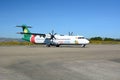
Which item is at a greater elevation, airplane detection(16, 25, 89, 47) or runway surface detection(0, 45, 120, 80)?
airplane detection(16, 25, 89, 47)

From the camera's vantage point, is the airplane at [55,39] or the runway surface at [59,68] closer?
the runway surface at [59,68]

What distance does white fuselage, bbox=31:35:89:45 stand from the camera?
151ft

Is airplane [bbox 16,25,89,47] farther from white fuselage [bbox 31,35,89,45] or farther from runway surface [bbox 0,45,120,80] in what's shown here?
runway surface [bbox 0,45,120,80]

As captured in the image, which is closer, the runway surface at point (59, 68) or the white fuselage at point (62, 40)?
the runway surface at point (59, 68)

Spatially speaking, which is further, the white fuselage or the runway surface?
the white fuselage

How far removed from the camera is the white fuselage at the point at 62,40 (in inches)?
1808

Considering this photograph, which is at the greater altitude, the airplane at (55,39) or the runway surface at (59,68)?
the airplane at (55,39)

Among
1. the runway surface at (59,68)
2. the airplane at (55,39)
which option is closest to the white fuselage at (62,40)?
the airplane at (55,39)

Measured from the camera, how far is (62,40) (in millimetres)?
48188

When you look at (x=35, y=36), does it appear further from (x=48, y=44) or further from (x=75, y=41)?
(x=75, y=41)

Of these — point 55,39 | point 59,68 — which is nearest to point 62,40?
point 55,39

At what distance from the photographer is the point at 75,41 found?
46.3m

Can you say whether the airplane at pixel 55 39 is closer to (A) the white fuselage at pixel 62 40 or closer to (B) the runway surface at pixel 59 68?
(A) the white fuselage at pixel 62 40

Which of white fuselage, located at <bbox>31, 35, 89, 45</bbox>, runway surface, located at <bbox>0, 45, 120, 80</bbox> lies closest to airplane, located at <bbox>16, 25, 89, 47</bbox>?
white fuselage, located at <bbox>31, 35, 89, 45</bbox>
